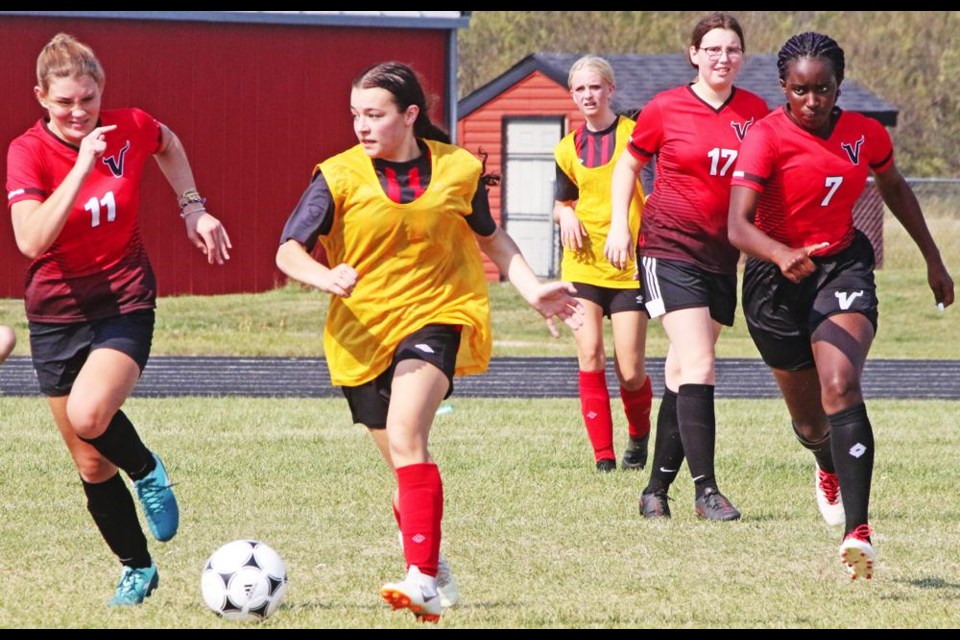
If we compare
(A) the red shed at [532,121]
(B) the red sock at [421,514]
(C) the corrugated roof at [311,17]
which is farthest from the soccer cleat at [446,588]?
(A) the red shed at [532,121]

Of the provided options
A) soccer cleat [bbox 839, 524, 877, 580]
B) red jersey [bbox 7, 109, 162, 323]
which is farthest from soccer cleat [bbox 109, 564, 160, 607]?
soccer cleat [bbox 839, 524, 877, 580]

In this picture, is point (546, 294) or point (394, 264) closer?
point (546, 294)

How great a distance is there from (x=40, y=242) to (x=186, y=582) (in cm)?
156

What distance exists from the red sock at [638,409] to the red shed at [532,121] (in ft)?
65.3

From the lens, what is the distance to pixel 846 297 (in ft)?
23.3

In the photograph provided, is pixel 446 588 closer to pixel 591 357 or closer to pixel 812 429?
pixel 812 429

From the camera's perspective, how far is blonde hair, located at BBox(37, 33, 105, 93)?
20.6 feet

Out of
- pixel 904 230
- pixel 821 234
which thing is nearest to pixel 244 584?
pixel 821 234

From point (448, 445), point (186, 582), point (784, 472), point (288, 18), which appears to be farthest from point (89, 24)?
point (186, 582)

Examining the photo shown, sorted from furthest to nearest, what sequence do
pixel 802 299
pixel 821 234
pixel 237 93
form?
1. pixel 237 93
2. pixel 802 299
3. pixel 821 234

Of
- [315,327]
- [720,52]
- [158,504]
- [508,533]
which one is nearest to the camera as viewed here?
[158,504]

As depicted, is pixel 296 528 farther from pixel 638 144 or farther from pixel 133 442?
pixel 638 144

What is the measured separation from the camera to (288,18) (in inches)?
992

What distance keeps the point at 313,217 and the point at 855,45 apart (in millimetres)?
46706
